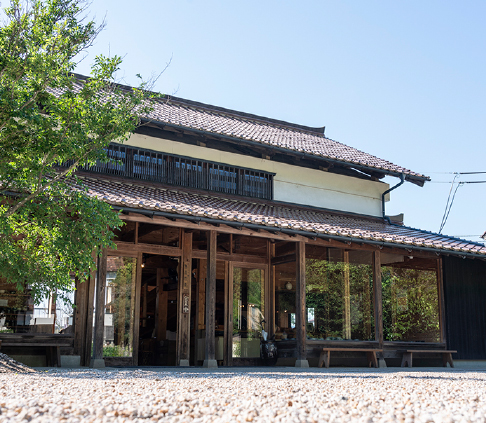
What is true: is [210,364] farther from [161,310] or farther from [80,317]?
[161,310]

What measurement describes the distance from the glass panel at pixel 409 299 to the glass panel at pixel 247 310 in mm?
2670

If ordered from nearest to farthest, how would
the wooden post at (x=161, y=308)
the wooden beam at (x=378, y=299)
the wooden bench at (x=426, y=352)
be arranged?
the wooden beam at (x=378, y=299) < the wooden bench at (x=426, y=352) < the wooden post at (x=161, y=308)

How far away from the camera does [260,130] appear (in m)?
13.9

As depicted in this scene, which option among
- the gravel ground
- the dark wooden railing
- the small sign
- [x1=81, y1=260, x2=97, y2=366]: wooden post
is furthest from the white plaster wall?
the gravel ground

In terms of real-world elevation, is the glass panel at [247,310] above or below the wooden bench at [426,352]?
above

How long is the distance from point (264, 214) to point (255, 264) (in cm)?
144

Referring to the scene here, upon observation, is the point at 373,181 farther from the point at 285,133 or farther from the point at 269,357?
the point at 269,357

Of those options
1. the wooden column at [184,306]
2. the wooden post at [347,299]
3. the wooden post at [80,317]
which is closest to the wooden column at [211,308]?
the wooden column at [184,306]

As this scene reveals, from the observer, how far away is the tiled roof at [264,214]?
859 cm

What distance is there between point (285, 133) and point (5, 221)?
995 centimetres

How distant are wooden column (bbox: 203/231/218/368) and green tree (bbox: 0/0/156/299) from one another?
8.77ft

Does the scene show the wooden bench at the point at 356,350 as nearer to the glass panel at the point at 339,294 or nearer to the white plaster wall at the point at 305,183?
the glass panel at the point at 339,294

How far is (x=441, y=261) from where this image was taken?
40.2 feet

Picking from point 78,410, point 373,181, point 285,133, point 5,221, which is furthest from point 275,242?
point 78,410
